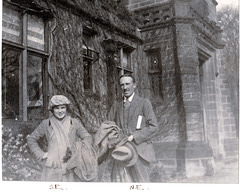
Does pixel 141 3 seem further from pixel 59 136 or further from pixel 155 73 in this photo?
pixel 59 136

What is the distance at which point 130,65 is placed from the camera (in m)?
5.60

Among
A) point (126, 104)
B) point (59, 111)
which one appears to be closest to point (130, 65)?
point (126, 104)

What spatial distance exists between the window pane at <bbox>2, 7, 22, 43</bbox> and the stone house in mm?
13

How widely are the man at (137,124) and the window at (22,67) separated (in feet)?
3.95

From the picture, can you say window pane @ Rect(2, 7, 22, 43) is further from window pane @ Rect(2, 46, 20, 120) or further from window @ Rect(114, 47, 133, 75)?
window @ Rect(114, 47, 133, 75)

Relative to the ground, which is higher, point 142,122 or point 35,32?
point 35,32

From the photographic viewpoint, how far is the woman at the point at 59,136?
3.60m

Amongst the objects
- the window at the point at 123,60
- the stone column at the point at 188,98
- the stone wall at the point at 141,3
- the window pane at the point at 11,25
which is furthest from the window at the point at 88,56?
the stone column at the point at 188,98

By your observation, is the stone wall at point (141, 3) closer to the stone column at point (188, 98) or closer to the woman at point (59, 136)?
the stone column at point (188, 98)

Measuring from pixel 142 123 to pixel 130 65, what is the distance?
6.78 ft

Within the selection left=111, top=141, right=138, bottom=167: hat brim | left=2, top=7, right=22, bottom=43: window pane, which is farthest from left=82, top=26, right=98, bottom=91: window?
left=111, top=141, right=138, bottom=167: hat brim

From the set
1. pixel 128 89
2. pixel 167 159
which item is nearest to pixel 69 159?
pixel 128 89

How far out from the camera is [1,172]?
4.14 m

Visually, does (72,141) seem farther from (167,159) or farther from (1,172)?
(167,159)
